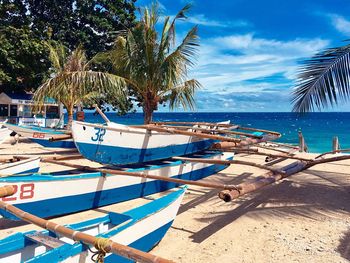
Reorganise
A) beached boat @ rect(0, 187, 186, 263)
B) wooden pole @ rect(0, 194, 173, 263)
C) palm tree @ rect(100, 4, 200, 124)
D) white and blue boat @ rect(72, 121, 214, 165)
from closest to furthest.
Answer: wooden pole @ rect(0, 194, 173, 263)
beached boat @ rect(0, 187, 186, 263)
white and blue boat @ rect(72, 121, 214, 165)
palm tree @ rect(100, 4, 200, 124)

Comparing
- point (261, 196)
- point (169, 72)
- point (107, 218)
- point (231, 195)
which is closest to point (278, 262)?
point (231, 195)

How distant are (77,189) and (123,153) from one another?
65.2 inches

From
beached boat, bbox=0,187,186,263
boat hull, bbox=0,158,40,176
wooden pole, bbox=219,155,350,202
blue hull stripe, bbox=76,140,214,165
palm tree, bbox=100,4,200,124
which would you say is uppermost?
palm tree, bbox=100,4,200,124

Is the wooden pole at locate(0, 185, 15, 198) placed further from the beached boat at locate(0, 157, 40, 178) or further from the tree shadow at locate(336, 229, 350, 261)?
the tree shadow at locate(336, 229, 350, 261)

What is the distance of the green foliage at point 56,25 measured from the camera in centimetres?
1894

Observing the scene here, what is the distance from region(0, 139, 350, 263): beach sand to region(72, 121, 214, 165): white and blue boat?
1120 mm

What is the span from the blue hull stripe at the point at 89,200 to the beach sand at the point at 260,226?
152 millimetres

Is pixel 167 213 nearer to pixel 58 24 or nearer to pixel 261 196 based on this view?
pixel 261 196

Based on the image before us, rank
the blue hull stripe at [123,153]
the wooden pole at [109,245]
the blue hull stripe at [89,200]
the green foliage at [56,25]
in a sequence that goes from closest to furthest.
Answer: the wooden pole at [109,245] < the blue hull stripe at [89,200] < the blue hull stripe at [123,153] < the green foliage at [56,25]

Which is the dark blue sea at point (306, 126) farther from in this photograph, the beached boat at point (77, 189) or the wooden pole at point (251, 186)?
the beached boat at point (77, 189)

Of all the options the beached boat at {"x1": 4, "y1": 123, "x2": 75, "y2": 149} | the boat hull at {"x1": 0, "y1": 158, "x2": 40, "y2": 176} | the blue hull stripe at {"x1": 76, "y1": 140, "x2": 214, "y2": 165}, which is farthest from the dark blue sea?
the beached boat at {"x1": 4, "y1": 123, "x2": 75, "y2": 149}

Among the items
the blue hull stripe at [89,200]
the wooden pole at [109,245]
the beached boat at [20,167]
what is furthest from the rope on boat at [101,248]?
the beached boat at [20,167]

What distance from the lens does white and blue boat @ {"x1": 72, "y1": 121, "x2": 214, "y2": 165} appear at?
21.3 feet

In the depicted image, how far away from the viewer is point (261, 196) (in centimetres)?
745
